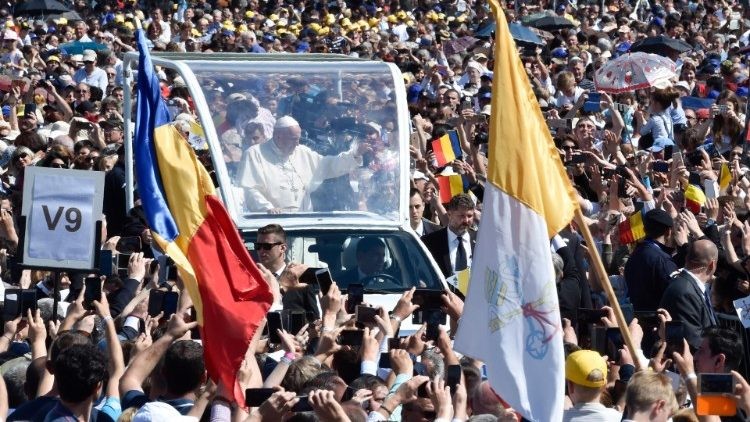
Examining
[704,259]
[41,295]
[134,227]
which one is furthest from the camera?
[134,227]

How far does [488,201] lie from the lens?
7.89 m

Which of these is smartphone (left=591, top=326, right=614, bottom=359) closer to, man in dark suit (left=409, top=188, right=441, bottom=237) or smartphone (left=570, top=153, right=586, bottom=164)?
man in dark suit (left=409, top=188, right=441, bottom=237)

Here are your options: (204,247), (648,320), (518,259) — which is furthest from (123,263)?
(518,259)

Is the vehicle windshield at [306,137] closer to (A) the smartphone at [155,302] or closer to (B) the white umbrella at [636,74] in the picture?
(A) the smartphone at [155,302]

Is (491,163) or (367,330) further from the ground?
(491,163)

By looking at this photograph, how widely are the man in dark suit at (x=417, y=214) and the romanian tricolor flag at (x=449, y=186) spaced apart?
36.7 inches

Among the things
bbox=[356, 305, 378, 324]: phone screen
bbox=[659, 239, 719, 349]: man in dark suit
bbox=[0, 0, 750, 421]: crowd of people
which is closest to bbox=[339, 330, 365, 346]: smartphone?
bbox=[0, 0, 750, 421]: crowd of people

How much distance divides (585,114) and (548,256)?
12.0 meters

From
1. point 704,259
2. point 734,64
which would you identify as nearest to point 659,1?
point 734,64

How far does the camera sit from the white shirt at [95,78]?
24.2 metres

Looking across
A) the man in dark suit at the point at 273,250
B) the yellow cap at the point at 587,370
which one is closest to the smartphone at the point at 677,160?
the man in dark suit at the point at 273,250

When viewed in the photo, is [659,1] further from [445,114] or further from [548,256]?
[548,256]

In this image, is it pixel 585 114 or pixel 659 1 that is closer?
pixel 585 114

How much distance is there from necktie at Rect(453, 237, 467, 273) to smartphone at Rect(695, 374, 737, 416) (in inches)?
269
